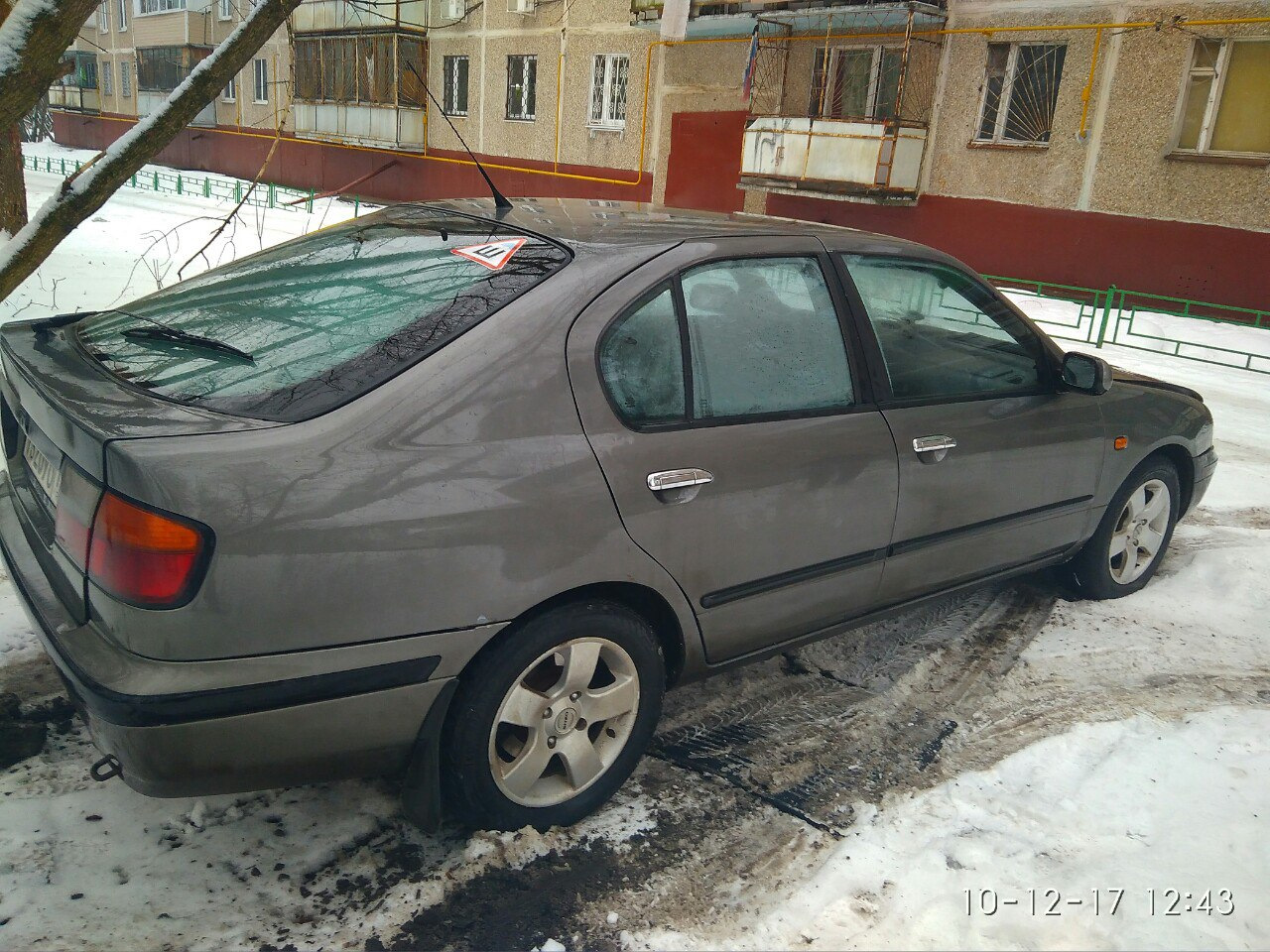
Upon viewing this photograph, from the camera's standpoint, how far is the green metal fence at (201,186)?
830 inches

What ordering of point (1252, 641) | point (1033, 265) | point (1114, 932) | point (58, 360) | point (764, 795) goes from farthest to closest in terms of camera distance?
1. point (1033, 265)
2. point (1252, 641)
3. point (764, 795)
4. point (58, 360)
5. point (1114, 932)

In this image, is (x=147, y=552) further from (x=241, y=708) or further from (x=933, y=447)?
(x=933, y=447)

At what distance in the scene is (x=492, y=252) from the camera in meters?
2.56

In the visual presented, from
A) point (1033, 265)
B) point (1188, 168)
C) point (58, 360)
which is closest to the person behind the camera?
point (58, 360)

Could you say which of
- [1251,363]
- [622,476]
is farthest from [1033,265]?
[622,476]

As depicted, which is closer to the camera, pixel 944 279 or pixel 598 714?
pixel 598 714

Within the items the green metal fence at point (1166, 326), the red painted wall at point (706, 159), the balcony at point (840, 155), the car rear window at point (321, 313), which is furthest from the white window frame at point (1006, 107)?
the car rear window at point (321, 313)

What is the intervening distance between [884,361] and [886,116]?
14.4 metres

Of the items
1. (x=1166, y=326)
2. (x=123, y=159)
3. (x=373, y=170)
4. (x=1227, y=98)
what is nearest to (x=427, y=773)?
(x=123, y=159)

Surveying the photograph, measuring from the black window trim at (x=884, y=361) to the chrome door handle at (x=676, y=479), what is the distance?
0.76m

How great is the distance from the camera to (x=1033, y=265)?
1448cm

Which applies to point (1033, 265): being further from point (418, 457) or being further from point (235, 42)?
point (418, 457)

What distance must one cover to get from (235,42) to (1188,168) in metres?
12.9

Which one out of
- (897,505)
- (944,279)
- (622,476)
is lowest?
(897,505)
